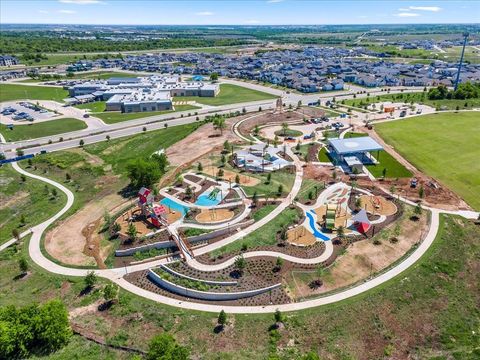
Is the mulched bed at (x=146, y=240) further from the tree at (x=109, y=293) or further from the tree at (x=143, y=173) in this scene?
the tree at (x=143, y=173)

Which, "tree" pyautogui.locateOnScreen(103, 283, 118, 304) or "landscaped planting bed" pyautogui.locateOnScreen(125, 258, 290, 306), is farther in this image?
"landscaped planting bed" pyautogui.locateOnScreen(125, 258, 290, 306)

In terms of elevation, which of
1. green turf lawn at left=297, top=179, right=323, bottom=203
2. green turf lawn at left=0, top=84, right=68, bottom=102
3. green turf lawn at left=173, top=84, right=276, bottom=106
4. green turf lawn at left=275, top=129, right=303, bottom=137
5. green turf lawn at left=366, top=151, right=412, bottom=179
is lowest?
green turf lawn at left=297, top=179, right=323, bottom=203

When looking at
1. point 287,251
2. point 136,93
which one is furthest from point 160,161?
point 136,93

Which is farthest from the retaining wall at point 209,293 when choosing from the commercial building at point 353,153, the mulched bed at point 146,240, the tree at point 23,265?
the commercial building at point 353,153

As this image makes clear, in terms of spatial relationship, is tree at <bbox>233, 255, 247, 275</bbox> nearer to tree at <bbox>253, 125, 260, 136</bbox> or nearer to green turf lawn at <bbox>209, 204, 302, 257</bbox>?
green turf lawn at <bbox>209, 204, 302, 257</bbox>

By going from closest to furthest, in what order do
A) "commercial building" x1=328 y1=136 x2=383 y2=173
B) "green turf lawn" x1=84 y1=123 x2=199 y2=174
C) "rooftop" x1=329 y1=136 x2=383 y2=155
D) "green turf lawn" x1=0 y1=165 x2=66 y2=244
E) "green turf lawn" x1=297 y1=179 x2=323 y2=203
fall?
"green turf lawn" x1=0 y1=165 x2=66 y2=244
"green turf lawn" x1=297 y1=179 x2=323 y2=203
"commercial building" x1=328 y1=136 x2=383 y2=173
"rooftop" x1=329 y1=136 x2=383 y2=155
"green turf lawn" x1=84 y1=123 x2=199 y2=174

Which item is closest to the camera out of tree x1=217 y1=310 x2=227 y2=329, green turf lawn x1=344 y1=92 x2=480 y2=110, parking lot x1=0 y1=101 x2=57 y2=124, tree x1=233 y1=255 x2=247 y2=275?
tree x1=217 y1=310 x2=227 y2=329

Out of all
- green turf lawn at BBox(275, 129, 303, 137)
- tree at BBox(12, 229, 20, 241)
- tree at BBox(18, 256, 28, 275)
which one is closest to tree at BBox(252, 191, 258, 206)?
tree at BBox(18, 256, 28, 275)
